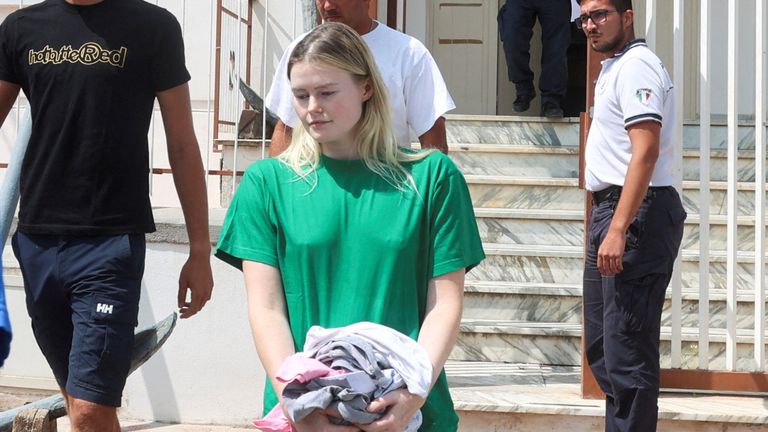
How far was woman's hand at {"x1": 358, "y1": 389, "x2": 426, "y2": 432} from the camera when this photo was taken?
6.49ft

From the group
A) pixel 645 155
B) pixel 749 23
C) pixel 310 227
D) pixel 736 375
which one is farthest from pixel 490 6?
pixel 310 227

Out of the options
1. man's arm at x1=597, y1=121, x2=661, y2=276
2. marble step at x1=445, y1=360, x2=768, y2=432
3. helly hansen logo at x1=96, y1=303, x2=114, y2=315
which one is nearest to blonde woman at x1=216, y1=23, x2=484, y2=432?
helly hansen logo at x1=96, y1=303, x2=114, y2=315

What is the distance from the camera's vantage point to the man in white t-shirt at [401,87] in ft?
11.4

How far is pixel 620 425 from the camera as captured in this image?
3682mm

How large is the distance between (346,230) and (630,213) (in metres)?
1.56

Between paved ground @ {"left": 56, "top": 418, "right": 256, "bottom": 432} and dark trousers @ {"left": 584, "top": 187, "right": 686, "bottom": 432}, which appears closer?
dark trousers @ {"left": 584, "top": 187, "right": 686, "bottom": 432}

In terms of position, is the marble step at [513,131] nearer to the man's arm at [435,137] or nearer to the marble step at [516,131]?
the marble step at [516,131]

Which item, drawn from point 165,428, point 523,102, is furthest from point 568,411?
point 523,102

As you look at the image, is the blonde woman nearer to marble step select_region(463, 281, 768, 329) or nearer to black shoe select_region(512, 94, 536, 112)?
marble step select_region(463, 281, 768, 329)

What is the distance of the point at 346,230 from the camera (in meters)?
2.19

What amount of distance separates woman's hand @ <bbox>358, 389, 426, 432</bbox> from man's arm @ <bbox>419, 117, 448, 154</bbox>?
161 centimetres

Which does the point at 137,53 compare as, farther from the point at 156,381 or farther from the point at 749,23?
the point at 749,23

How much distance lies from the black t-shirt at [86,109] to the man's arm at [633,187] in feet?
4.91

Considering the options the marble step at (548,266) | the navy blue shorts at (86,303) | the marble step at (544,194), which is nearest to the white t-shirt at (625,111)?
the navy blue shorts at (86,303)
